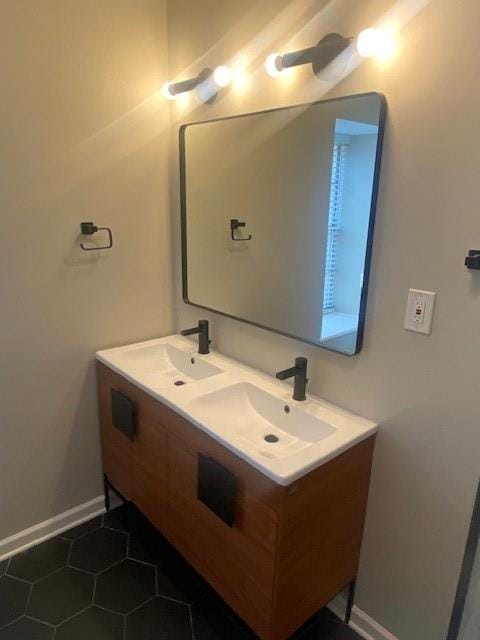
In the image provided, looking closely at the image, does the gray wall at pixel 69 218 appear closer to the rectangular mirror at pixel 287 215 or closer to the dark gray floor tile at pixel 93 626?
the rectangular mirror at pixel 287 215

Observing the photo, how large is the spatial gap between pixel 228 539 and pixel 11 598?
0.99 meters

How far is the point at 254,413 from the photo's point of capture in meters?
1.69

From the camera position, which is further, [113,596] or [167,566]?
[167,566]

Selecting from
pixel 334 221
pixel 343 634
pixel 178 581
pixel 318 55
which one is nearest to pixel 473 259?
pixel 334 221

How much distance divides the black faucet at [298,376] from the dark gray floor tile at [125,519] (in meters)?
1.13

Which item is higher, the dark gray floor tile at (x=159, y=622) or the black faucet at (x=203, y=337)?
the black faucet at (x=203, y=337)

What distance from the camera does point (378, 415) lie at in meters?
1.45

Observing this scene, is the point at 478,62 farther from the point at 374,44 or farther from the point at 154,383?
the point at 154,383

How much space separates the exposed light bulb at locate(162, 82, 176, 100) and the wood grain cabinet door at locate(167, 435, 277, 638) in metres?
1.52

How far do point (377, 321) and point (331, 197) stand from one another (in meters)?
0.45

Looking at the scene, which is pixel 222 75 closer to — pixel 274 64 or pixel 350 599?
pixel 274 64

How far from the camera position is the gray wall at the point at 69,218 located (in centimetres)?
165

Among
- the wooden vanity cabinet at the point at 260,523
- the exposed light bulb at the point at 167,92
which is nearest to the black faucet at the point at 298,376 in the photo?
the wooden vanity cabinet at the point at 260,523

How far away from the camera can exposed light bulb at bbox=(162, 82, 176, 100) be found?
6.51ft
